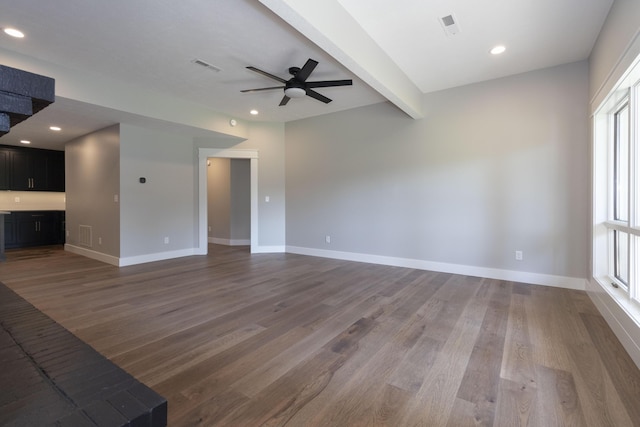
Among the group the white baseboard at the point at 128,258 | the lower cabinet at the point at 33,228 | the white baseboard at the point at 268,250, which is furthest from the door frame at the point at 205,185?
the lower cabinet at the point at 33,228

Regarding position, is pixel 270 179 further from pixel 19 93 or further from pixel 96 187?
pixel 19 93

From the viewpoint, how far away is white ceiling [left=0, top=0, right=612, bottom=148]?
2.51 meters

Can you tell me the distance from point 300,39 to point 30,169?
776 centimetres

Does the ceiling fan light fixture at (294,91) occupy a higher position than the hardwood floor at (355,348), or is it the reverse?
the ceiling fan light fixture at (294,91)

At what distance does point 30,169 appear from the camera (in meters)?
6.94

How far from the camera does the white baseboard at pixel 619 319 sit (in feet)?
6.54

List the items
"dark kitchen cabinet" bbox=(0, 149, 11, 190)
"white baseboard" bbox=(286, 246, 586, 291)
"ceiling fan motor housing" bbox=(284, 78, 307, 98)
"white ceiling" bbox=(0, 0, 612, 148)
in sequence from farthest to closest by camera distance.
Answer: "dark kitchen cabinet" bbox=(0, 149, 11, 190) < "white baseboard" bbox=(286, 246, 586, 291) < "ceiling fan motor housing" bbox=(284, 78, 307, 98) < "white ceiling" bbox=(0, 0, 612, 148)

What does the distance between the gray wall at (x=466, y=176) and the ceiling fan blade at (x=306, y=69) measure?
198cm

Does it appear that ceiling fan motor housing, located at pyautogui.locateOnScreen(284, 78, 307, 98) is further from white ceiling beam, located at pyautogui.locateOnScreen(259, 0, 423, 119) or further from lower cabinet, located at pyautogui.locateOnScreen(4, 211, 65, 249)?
lower cabinet, located at pyautogui.locateOnScreen(4, 211, 65, 249)

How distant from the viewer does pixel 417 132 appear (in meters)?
4.62

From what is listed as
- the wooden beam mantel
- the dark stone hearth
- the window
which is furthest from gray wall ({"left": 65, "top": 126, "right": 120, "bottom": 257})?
the window

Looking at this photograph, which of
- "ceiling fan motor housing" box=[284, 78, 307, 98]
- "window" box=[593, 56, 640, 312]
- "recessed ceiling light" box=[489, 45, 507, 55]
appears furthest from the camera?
"ceiling fan motor housing" box=[284, 78, 307, 98]

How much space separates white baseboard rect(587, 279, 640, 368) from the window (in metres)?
0.05

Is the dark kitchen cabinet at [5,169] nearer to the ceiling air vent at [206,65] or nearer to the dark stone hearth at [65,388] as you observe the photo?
the ceiling air vent at [206,65]
